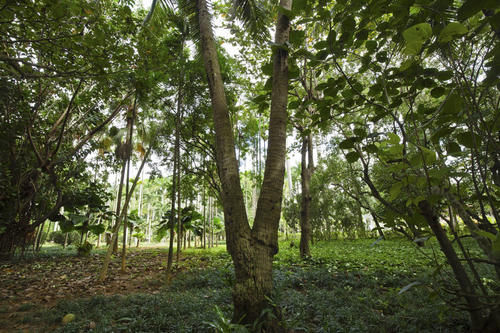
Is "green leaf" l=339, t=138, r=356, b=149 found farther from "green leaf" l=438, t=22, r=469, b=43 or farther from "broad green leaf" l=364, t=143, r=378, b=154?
"green leaf" l=438, t=22, r=469, b=43

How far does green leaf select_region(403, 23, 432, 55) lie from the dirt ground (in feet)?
15.2

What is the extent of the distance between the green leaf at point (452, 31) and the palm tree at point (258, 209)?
1239 mm

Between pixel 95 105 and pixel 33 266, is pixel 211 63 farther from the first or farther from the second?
pixel 33 266

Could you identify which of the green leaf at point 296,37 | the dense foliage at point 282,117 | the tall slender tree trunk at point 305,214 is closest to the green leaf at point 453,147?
the dense foliage at point 282,117

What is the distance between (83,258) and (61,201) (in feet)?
7.30

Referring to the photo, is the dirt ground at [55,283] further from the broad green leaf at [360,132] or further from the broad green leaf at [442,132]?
the broad green leaf at [442,132]

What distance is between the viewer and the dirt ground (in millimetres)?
3834

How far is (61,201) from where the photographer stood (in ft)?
28.3

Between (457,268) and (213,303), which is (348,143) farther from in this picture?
(213,303)

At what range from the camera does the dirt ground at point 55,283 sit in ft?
12.6

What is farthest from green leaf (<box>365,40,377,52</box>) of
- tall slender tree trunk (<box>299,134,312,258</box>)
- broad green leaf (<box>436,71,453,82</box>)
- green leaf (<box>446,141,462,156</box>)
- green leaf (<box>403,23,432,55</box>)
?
tall slender tree trunk (<box>299,134,312,258</box>)

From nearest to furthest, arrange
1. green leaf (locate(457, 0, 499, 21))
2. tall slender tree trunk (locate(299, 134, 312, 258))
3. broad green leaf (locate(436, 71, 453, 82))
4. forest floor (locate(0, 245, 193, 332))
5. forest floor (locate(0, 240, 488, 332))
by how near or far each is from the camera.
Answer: green leaf (locate(457, 0, 499, 21)), broad green leaf (locate(436, 71, 453, 82)), forest floor (locate(0, 240, 488, 332)), forest floor (locate(0, 245, 193, 332)), tall slender tree trunk (locate(299, 134, 312, 258))

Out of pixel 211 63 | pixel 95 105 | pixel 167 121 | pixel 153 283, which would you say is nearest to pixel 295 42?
pixel 211 63

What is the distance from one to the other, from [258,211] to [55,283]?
604cm
